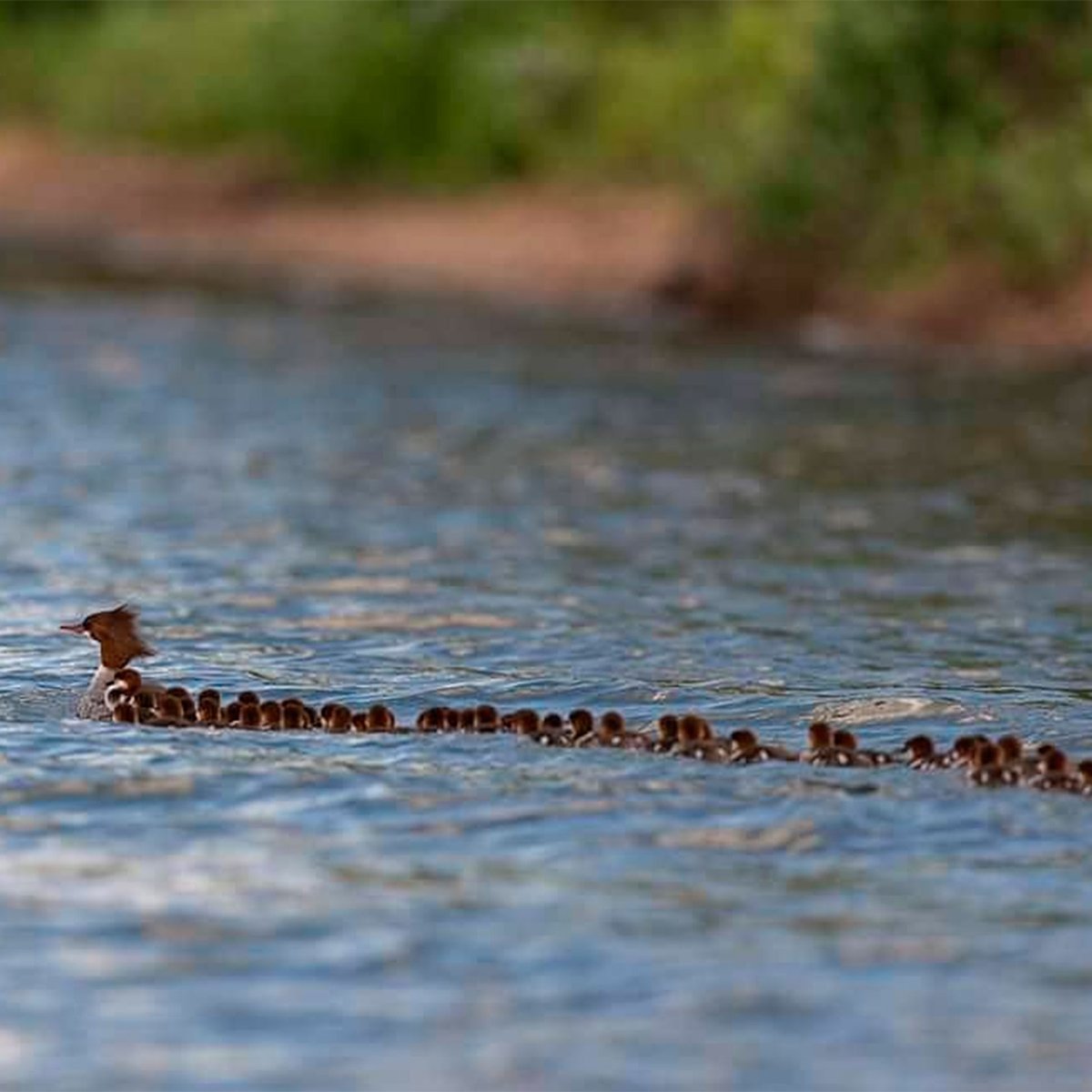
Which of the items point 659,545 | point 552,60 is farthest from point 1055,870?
point 552,60

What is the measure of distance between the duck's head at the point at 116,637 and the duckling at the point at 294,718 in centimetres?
116

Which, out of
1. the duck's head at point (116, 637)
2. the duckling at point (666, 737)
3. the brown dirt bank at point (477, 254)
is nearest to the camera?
the duckling at point (666, 737)

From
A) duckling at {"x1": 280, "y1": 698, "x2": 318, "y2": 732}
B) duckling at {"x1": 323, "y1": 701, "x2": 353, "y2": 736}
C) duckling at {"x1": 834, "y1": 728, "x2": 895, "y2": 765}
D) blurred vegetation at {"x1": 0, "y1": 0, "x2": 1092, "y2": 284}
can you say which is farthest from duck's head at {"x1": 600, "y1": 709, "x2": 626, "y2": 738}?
blurred vegetation at {"x1": 0, "y1": 0, "x2": 1092, "y2": 284}

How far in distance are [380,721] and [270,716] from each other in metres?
0.44

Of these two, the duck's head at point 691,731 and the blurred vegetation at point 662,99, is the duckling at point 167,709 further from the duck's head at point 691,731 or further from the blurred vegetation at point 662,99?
the blurred vegetation at point 662,99

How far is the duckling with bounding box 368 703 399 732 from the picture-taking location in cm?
1241

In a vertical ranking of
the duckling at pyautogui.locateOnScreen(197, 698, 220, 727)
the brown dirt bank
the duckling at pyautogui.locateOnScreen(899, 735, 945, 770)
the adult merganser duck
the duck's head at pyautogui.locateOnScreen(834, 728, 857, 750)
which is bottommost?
the duckling at pyautogui.locateOnScreen(899, 735, 945, 770)

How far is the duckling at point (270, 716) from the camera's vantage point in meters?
12.4

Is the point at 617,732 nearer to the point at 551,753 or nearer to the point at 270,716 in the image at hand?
the point at 551,753

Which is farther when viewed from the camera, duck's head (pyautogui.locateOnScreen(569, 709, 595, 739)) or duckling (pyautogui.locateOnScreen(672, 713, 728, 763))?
duck's head (pyautogui.locateOnScreen(569, 709, 595, 739))

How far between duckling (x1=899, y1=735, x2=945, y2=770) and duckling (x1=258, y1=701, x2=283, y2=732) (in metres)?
2.48

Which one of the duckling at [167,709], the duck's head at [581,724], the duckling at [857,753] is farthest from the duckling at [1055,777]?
the duckling at [167,709]

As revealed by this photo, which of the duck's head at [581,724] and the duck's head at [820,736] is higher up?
Result: the duck's head at [581,724]

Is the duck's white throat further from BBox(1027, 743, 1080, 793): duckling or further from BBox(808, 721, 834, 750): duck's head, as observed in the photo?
BBox(1027, 743, 1080, 793): duckling
